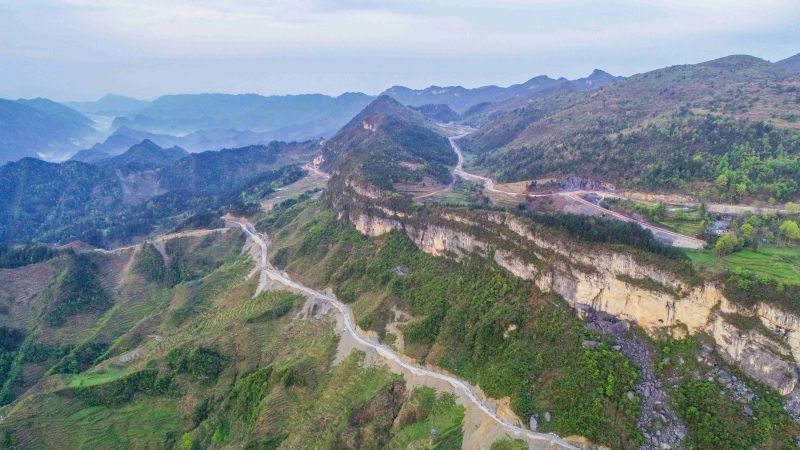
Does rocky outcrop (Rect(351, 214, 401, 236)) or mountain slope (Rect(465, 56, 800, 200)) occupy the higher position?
mountain slope (Rect(465, 56, 800, 200))

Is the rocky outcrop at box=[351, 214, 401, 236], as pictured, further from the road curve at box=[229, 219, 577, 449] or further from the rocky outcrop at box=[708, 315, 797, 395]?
the rocky outcrop at box=[708, 315, 797, 395]

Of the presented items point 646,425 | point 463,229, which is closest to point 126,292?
point 463,229

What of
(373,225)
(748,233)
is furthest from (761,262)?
(373,225)

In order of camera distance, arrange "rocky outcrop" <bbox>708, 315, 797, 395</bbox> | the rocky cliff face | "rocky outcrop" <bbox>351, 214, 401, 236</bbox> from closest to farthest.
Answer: "rocky outcrop" <bbox>708, 315, 797, 395</bbox> < the rocky cliff face < "rocky outcrop" <bbox>351, 214, 401, 236</bbox>

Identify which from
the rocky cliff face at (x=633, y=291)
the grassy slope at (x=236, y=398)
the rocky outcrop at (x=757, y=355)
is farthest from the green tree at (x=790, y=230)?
the grassy slope at (x=236, y=398)

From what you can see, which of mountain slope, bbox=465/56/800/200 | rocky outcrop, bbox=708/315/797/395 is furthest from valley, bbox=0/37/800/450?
mountain slope, bbox=465/56/800/200

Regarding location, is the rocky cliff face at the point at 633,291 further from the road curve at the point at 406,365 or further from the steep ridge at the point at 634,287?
the road curve at the point at 406,365

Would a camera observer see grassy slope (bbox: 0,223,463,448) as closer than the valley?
No
